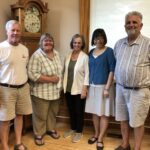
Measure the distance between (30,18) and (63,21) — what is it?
1.93 ft

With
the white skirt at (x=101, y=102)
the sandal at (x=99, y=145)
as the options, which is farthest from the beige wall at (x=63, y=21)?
the sandal at (x=99, y=145)

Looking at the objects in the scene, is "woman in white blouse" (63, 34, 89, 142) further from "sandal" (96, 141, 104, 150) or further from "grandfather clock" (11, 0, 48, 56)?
"grandfather clock" (11, 0, 48, 56)

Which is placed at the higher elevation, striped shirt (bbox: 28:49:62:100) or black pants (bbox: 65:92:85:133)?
striped shirt (bbox: 28:49:62:100)

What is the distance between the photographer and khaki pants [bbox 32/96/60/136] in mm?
3004

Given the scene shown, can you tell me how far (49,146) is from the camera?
2941 mm

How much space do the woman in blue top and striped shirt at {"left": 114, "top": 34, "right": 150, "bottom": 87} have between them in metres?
0.27

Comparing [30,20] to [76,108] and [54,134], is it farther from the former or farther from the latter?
[54,134]

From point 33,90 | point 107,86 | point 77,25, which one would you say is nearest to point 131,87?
point 107,86

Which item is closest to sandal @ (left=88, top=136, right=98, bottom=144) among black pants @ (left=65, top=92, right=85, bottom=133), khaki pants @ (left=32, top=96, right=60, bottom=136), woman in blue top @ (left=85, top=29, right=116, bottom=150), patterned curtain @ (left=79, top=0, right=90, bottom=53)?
woman in blue top @ (left=85, top=29, right=116, bottom=150)

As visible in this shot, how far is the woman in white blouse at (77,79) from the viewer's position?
2973mm

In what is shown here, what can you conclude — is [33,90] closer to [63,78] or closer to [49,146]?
[63,78]

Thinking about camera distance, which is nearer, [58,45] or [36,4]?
[36,4]

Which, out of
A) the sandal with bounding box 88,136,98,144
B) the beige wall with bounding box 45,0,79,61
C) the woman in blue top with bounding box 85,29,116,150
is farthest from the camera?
the beige wall with bounding box 45,0,79,61

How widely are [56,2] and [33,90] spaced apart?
1367 mm
